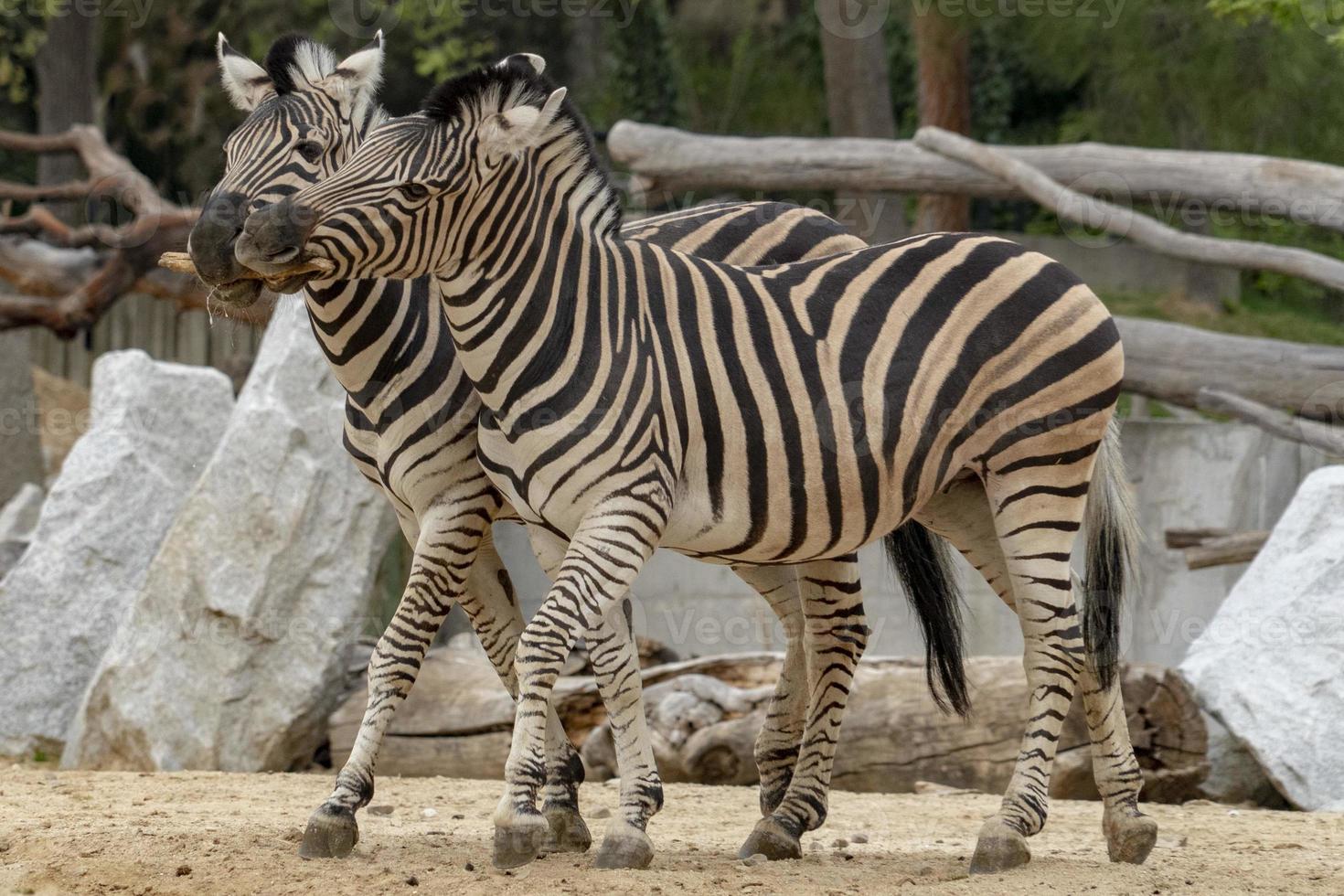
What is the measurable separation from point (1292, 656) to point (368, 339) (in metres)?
4.80

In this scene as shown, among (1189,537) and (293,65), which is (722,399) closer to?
(293,65)

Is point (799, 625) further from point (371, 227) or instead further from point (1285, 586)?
point (1285, 586)

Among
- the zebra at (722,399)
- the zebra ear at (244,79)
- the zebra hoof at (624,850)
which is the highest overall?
the zebra ear at (244,79)

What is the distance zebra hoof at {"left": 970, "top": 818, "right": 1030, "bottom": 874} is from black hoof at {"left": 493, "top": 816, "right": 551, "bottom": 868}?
4.75ft

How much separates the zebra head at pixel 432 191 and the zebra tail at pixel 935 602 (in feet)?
6.92

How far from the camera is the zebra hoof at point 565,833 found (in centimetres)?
503

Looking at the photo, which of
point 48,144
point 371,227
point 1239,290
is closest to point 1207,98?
point 1239,290

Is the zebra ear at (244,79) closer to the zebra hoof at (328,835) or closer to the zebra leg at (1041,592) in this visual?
the zebra hoof at (328,835)

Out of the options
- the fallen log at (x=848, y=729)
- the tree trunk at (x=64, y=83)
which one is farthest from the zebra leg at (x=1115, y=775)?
the tree trunk at (x=64, y=83)

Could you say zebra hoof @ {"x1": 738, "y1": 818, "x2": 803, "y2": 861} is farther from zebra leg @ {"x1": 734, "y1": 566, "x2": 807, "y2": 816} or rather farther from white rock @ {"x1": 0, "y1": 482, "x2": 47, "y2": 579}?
white rock @ {"x1": 0, "y1": 482, "x2": 47, "y2": 579}

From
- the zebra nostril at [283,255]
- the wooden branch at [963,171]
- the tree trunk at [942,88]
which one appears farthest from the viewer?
the tree trunk at [942,88]

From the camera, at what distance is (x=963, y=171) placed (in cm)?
1134

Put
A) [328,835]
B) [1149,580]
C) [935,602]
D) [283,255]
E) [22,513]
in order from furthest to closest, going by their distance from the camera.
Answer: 1. [22,513]
2. [1149,580]
3. [935,602]
4. [328,835]
5. [283,255]

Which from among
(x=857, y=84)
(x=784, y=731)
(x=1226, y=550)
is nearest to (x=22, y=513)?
(x=784, y=731)
